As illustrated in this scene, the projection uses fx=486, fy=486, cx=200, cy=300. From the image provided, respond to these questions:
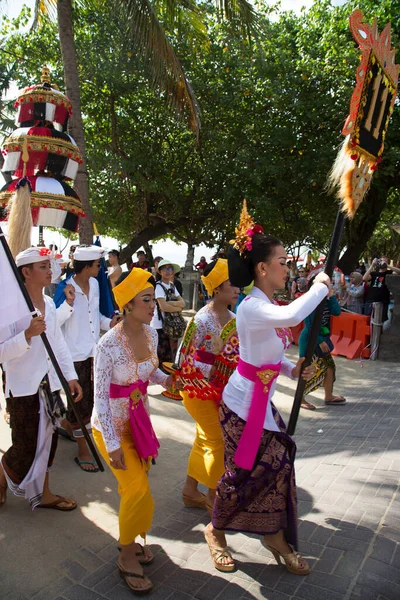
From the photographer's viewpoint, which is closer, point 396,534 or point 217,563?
point 217,563

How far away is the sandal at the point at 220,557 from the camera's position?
9.59ft

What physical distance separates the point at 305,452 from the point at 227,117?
523 inches

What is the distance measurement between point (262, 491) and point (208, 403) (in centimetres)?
93

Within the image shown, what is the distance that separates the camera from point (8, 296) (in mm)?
3299

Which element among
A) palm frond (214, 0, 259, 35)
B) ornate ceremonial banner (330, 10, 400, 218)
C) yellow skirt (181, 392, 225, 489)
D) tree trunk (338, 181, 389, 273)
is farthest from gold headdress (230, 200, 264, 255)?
tree trunk (338, 181, 389, 273)

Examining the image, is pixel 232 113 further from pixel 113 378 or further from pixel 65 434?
pixel 113 378

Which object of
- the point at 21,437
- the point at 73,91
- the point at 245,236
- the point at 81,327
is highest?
the point at 73,91

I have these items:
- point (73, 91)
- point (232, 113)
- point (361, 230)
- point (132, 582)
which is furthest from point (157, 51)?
point (361, 230)

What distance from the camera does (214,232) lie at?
20.7 metres

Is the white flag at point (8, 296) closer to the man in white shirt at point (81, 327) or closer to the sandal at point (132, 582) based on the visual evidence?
the man in white shirt at point (81, 327)

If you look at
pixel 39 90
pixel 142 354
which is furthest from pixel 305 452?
pixel 39 90

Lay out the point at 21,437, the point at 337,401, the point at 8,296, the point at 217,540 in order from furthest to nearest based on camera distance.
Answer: the point at 337,401 < the point at 21,437 < the point at 8,296 < the point at 217,540

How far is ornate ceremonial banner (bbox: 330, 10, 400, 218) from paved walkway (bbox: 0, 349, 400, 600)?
6.78 feet

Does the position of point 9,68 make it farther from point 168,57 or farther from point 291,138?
point 168,57
